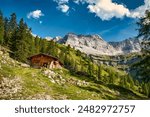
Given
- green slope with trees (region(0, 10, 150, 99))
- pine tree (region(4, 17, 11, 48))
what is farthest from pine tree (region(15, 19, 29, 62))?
pine tree (region(4, 17, 11, 48))

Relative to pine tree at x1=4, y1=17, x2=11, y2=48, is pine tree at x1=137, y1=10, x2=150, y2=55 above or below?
below

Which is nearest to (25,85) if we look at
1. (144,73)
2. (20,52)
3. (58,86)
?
(58,86)

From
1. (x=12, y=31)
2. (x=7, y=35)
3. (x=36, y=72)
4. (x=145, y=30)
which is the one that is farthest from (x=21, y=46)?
(x=145, y=30)

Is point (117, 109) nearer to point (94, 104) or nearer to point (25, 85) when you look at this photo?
point (94, 104)

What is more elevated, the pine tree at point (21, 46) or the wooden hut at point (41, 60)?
the pine tree at point (21, 46)

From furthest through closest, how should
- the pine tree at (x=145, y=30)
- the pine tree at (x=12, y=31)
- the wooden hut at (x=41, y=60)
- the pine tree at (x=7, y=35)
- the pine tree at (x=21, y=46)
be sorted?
the pine tree at (x=7, y=35) → the pine tree at (x=12, y=31) → the pine tree at (x=21, y=46) → the wooden hut at (x=41, y=60) → the pine tree at (x=145, y=30)

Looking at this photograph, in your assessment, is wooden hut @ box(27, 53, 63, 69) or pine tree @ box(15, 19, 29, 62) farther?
pine tree @ box(15, 19, 29, 62)

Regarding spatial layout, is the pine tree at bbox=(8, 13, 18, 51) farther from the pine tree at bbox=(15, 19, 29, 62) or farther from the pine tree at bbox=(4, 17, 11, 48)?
the pine tree at bbox=(15, 19, 29, 62)

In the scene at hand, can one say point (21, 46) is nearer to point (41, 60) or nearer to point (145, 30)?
point (41, 60)

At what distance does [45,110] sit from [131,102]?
2.42 m

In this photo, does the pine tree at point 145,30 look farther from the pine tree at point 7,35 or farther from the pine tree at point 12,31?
the pine tree at point 7,35

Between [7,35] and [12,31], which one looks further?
[12,31]

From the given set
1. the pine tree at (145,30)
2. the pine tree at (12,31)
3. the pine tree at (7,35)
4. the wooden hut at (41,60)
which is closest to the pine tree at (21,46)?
the pine tree at (12,31)

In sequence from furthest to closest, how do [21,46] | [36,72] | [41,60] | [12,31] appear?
[12,31] < [21,46] < [41,60] < [36,72]
